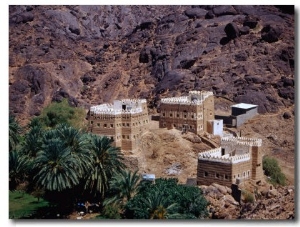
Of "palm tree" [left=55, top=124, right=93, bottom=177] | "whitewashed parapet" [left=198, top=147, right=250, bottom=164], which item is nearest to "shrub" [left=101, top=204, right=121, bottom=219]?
"palm tree" [left=55, top=124, right=93, bottom=177]

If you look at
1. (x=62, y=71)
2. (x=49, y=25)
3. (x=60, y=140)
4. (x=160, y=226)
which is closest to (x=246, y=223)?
(x=160, y=226)

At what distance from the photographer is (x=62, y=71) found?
58.8 m

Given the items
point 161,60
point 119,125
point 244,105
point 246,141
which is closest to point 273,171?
point 246,141

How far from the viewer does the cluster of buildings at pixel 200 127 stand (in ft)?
98.2

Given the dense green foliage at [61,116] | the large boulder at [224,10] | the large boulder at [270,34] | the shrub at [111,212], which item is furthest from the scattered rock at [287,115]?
the shrub at [111,212]

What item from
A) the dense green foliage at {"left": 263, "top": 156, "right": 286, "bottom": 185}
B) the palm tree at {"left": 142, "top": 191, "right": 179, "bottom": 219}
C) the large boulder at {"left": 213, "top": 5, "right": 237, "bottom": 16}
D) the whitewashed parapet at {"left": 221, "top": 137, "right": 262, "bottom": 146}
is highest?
the large boulder at {"left": 213, "top": 5, "right": 237, "bottom": 16}

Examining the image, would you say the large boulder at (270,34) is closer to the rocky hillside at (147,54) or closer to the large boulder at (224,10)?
the rocky hillside at (147,54)

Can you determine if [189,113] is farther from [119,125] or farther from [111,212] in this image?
[111,212]

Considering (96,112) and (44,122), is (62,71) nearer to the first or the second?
(44,122)

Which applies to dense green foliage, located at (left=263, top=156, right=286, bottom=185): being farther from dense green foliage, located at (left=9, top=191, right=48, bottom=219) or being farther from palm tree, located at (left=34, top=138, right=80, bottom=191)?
dense green foliage, located at (left=9, top=191, right=48, bottom=219)

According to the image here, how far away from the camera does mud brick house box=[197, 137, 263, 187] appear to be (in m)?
29.6

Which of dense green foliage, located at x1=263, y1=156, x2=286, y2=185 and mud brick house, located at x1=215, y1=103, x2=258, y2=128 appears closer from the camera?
dense green foliage, located at x1=263, y1=156, x2=286, y2=185

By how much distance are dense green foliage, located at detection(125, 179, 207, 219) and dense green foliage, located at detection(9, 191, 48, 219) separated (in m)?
4.68

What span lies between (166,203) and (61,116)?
1820cm
